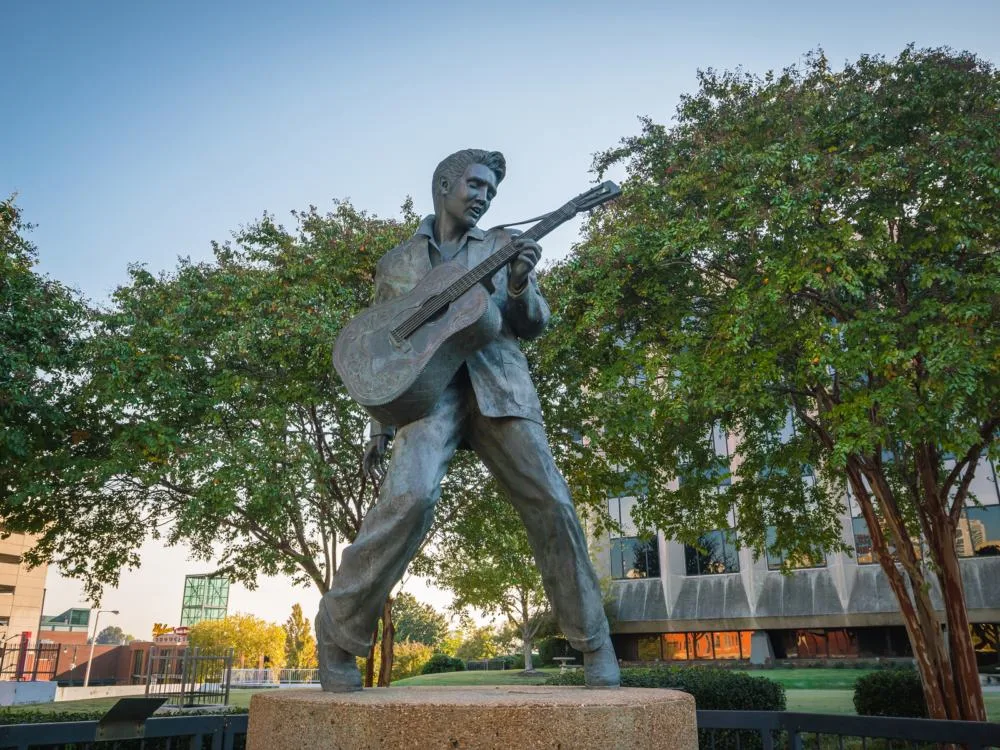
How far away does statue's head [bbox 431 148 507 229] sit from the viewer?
4.09m

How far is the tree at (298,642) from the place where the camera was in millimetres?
60594

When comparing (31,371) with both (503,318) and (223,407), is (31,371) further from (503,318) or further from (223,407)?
(503,318)

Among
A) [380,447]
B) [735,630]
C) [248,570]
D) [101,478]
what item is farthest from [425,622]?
[380,447]

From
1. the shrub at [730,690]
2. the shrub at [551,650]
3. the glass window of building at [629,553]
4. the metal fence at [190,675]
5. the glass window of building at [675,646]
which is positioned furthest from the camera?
the shrub at [551,650]

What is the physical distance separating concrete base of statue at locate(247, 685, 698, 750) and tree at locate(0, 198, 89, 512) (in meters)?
10.8

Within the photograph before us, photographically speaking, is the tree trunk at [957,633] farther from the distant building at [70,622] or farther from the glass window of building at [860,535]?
the distant building at [70,622]

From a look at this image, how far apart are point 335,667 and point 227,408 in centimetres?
1155

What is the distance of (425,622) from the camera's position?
76.5 m

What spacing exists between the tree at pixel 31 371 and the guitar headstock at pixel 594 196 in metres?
10.8

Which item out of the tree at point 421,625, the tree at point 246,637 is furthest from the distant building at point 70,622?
the tree at point 421,625

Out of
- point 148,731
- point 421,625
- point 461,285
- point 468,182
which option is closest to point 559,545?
point 461,285

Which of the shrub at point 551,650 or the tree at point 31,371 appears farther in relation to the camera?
the shrub at point 551,650

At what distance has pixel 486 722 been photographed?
A: 2.54 meters

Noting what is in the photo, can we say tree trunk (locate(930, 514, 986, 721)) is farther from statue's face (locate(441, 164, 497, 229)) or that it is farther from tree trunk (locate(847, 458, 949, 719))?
statue's face (locate(441, 164, 497, 229))
